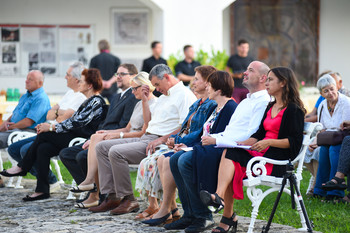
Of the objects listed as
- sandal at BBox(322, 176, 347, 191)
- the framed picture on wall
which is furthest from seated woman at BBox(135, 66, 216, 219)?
the framed picture on wall

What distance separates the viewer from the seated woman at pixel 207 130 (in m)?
5.29

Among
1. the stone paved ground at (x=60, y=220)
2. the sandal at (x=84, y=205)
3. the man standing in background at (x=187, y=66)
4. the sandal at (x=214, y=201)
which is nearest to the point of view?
the sandal at (x=214, y=201)

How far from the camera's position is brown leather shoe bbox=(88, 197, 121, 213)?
246 inches

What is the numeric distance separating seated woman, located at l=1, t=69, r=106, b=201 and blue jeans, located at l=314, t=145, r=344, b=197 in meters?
2.33

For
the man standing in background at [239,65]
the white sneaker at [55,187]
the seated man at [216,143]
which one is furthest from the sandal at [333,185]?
the man standing in background at [239,65]

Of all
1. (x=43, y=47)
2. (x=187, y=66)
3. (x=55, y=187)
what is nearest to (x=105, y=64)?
(x=187, y=66)

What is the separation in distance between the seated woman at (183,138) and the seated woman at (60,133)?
1279 mm

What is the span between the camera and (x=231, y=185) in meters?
4.98

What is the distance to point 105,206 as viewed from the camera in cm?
625

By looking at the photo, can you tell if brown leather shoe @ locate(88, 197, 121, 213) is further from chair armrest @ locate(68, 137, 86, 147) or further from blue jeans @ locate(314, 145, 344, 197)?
blue jeans @ locate(314, 145, 344, 197)

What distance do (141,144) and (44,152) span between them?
136 centimetres

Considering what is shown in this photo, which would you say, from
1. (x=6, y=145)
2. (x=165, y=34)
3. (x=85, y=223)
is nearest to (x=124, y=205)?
(x=85, y=223)

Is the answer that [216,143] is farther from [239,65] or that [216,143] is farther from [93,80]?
[239,65]

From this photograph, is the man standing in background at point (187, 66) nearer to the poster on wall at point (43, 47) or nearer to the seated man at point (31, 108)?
the poster on wall at point (43, 47)
